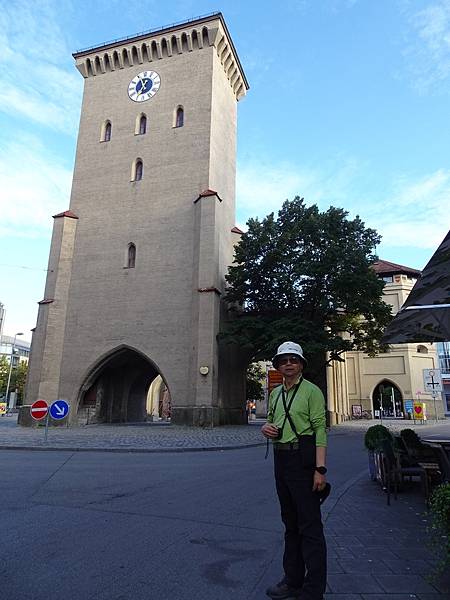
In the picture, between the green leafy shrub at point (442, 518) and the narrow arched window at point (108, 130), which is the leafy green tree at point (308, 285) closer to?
the narrow arched window at point (108, 130)

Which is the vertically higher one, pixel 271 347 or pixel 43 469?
pixel 271 347

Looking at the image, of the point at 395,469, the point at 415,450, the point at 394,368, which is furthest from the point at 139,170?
the point at 394,368

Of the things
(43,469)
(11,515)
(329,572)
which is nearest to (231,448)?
(43,469)

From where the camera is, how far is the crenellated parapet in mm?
32594

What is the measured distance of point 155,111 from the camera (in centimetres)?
3269

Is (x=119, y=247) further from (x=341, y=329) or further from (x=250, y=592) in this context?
(x=250, y=592)

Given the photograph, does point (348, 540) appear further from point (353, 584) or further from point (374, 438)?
point (374, 438)

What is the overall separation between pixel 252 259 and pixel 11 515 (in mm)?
23271

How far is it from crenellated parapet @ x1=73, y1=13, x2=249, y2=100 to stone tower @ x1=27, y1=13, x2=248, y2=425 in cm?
8

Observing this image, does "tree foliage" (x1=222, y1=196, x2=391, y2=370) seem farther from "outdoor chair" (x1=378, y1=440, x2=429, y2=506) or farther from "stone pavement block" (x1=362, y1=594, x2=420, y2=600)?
"stone pavement block" (x1=362, y1=594, x2=420, y2=600)

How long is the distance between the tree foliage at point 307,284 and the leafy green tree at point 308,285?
0.17 feet

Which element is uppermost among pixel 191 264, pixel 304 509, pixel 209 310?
pixel 191 264

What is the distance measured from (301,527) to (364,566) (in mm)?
1276

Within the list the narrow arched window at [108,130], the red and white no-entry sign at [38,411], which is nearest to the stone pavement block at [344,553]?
the red and white no-entry sign at [38,411]
